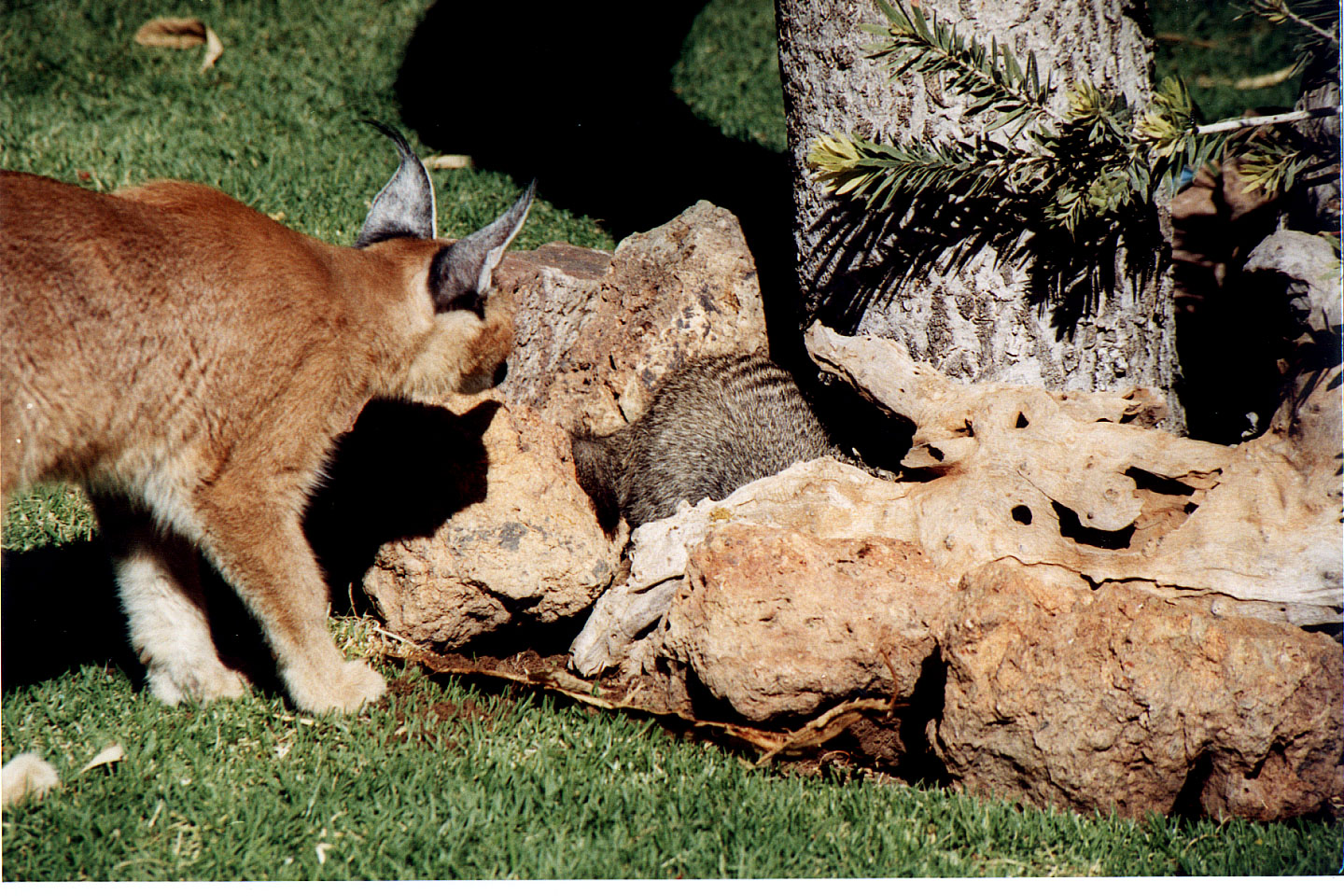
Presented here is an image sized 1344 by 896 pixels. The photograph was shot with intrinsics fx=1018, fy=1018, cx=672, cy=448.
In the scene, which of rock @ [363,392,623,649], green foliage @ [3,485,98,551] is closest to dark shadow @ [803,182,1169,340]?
rock @ [363,392,623,649]

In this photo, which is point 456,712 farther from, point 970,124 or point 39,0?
point 39,0

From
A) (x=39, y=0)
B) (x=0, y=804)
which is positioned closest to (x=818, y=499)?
(x=0, y=804)

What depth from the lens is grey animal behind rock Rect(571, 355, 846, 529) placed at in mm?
4523

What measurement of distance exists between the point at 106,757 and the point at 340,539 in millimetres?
1233

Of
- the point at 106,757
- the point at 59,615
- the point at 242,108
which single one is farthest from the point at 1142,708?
the point at 242,108

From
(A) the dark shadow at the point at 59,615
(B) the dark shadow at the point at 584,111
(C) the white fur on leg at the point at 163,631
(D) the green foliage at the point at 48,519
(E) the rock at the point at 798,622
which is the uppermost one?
(B) the dark shadow at the point at 584,111

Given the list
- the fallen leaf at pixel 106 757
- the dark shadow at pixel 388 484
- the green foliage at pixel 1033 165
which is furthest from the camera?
the dark shadow at pixel 388 484

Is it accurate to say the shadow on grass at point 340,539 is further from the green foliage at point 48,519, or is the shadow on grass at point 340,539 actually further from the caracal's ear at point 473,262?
the caracal's ear at point 473,262

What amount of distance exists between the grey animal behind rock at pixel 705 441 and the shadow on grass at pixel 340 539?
640mm

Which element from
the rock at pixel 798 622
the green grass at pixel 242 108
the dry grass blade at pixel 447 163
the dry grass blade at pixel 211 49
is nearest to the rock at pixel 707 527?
the rock at pixel 798 622

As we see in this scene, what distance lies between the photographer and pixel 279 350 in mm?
3172

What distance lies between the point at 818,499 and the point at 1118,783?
4.30ft

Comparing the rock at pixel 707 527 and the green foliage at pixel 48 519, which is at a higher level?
the rock at pixel 707 527

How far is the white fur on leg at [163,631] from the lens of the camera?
137 inches
